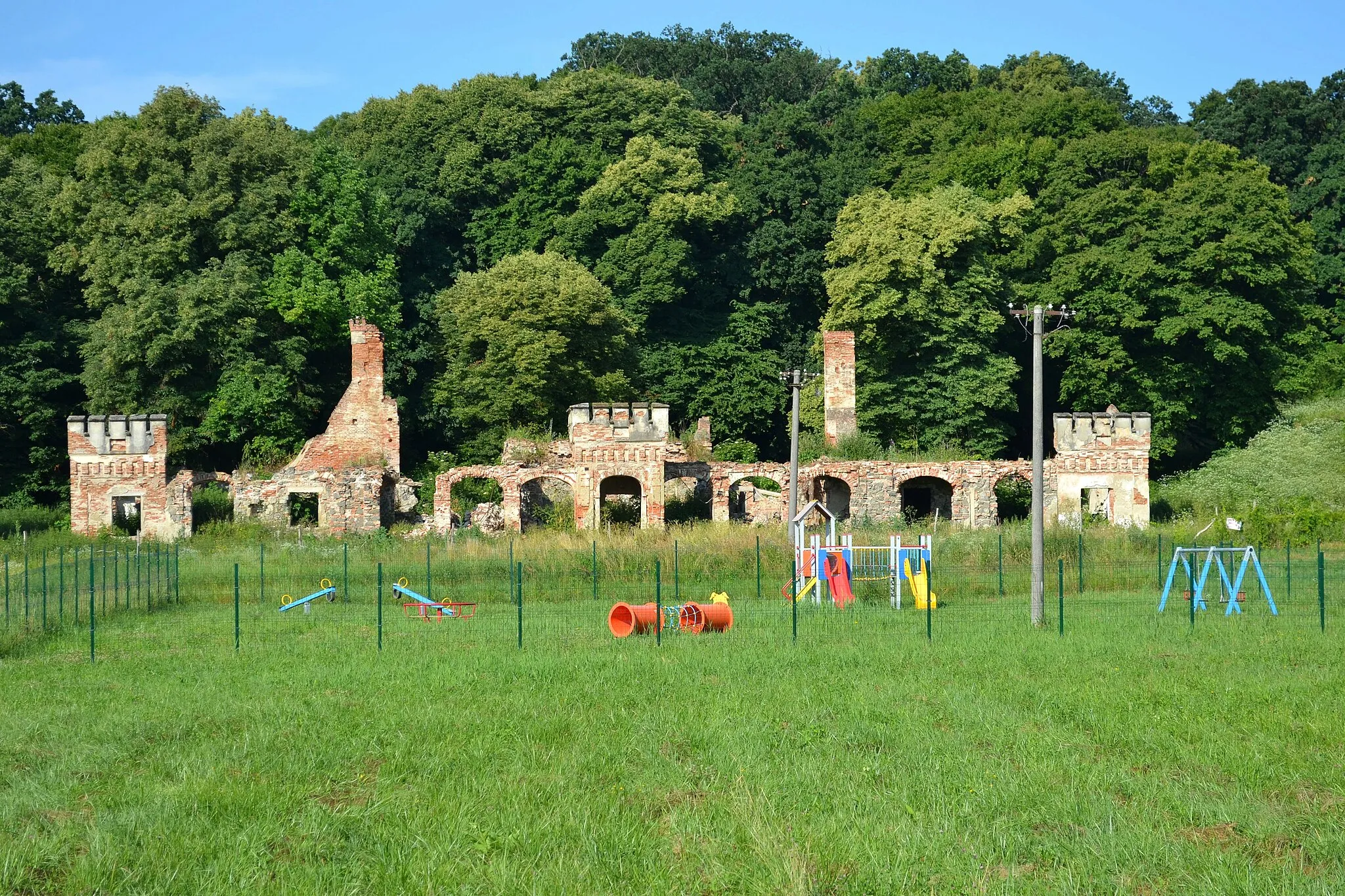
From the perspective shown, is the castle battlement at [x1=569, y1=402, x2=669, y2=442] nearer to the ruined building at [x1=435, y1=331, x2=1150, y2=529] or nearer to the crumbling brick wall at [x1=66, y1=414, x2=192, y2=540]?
the ruined building at [x1=435, y1=331, x2=1150, y2=529]

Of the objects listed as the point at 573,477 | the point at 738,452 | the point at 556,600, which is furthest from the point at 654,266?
the point at 556,600

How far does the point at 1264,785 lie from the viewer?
1192cm

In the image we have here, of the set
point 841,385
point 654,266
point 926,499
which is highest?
point 654,266

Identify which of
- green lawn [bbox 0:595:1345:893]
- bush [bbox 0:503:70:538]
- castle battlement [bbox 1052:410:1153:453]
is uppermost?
castle battlement [bbox 1052:410:1153:453]

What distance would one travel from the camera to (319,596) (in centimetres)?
2636

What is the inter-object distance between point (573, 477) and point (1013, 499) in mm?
14422

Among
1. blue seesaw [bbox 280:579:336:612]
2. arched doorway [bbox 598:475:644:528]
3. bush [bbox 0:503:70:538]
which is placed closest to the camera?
blue seesaw [bbox 280:579:336:612]

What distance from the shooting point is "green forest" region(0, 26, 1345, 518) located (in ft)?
143

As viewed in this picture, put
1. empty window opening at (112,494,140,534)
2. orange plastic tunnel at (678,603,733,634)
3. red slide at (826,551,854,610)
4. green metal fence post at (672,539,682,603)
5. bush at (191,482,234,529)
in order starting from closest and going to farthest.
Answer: orange plastic tunnel at (678,603,733,634) → red slide at (826,551,854,610) → green metal fence post at (672,539,682,603) → empty window opening at (112,494,140,534) → bush at (191,482,234,529)

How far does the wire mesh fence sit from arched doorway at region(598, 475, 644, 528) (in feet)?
22.5

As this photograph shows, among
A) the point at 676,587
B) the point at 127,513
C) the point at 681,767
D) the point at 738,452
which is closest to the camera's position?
the point at 681,767

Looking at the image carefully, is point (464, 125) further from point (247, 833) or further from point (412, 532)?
point (247, 833)

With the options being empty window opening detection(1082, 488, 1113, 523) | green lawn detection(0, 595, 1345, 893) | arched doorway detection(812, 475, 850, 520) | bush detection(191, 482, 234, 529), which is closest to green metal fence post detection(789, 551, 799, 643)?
green lawn detection(0, 595, 1345, 893)

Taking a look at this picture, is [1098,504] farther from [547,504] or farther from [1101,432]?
[547,504]
